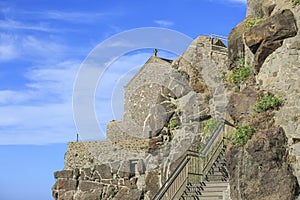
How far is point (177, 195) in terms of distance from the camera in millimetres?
16547

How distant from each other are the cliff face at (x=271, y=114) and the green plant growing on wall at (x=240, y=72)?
45cm

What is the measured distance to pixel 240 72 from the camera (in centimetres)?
1541

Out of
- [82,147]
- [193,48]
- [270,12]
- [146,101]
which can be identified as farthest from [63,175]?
[270,12]

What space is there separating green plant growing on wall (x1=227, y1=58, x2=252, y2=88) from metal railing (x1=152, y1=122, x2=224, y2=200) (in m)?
2.76

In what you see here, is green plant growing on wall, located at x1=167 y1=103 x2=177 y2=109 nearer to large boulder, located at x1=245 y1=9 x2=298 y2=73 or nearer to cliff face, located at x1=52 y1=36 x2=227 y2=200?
cliff face, located at x1=52 y1=36 x2=227 y2=200

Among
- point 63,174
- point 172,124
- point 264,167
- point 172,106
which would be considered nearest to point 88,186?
point 63,174

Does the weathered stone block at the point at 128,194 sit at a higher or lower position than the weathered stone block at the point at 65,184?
A: lower

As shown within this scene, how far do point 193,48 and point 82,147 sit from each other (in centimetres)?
695

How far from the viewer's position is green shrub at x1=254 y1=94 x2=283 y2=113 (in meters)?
13.1

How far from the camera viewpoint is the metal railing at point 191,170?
1661 cm

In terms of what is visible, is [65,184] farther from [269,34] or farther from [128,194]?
[269,34]

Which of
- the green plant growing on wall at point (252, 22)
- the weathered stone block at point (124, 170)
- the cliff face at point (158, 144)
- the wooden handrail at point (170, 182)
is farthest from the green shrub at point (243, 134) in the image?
the weathered stone block at point (124, 170)

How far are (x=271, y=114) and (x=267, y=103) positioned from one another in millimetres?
306

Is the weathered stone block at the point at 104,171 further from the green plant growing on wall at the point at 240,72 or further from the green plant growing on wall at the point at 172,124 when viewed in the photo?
the green plant growing on wall at the point at 240,72
